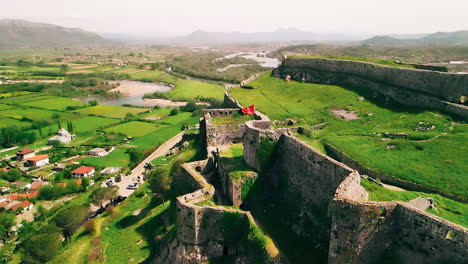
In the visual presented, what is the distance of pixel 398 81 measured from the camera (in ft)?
133

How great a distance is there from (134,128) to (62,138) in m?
22.2

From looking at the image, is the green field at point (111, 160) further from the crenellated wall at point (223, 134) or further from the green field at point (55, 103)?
the green field at point (55, 103)

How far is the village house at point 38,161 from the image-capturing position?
83.1 m

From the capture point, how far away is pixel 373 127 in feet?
109

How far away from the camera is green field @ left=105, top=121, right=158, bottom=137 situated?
350 ft

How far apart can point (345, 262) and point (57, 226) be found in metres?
41.1

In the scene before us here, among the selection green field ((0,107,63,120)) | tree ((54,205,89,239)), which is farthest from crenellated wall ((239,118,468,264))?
green field ((0,107,63,120))

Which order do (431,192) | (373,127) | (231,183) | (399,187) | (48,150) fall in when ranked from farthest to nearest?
(48,150), (373,127), (231,183), (399,187), (431,192)

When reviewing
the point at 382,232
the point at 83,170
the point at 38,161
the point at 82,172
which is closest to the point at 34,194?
the point at 82,172

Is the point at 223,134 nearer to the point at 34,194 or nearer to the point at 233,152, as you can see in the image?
the point at 233,152

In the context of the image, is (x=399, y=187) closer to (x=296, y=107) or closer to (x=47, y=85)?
(x=296, y=107)

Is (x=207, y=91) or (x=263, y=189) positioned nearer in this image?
(x=263, y=189)

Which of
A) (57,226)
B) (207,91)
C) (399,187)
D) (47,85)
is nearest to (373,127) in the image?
(399,187)

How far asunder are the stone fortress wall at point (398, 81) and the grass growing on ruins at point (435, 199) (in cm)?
1424
